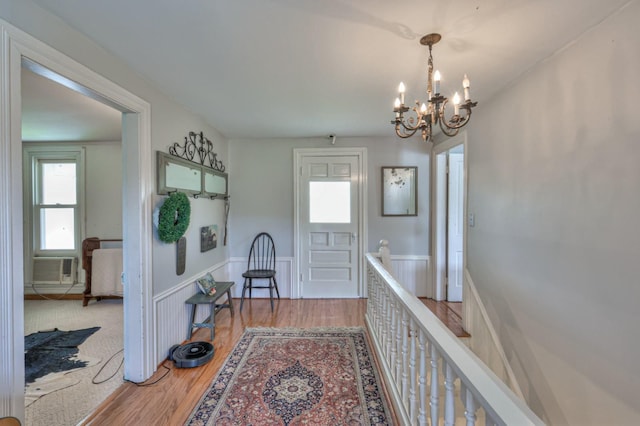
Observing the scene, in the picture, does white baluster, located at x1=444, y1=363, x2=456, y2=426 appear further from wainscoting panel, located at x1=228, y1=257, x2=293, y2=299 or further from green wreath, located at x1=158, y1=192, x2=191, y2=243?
wainscoting panel, located at x1=228, y1=257, x2=293, y2=299

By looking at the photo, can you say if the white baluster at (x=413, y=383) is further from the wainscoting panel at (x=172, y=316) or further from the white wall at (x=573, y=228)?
the wainscoting panel at (x=172, y=316)

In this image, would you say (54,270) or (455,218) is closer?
(455,218)

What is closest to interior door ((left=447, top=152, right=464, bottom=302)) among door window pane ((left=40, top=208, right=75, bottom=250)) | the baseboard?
the baseboard

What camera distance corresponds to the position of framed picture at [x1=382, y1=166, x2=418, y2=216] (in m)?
3.87

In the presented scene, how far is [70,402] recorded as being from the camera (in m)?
1.86

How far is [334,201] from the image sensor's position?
393cm

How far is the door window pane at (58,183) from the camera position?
13.5ft

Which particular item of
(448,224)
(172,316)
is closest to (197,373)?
(172,316)

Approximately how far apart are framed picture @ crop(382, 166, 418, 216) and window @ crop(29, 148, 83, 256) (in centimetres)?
451

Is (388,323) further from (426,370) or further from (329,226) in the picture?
(329,226)

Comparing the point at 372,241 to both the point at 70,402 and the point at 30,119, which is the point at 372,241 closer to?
the point at 70,402

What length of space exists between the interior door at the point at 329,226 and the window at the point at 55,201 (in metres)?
3.39

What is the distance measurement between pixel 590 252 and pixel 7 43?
308 cm

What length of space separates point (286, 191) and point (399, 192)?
161cm
